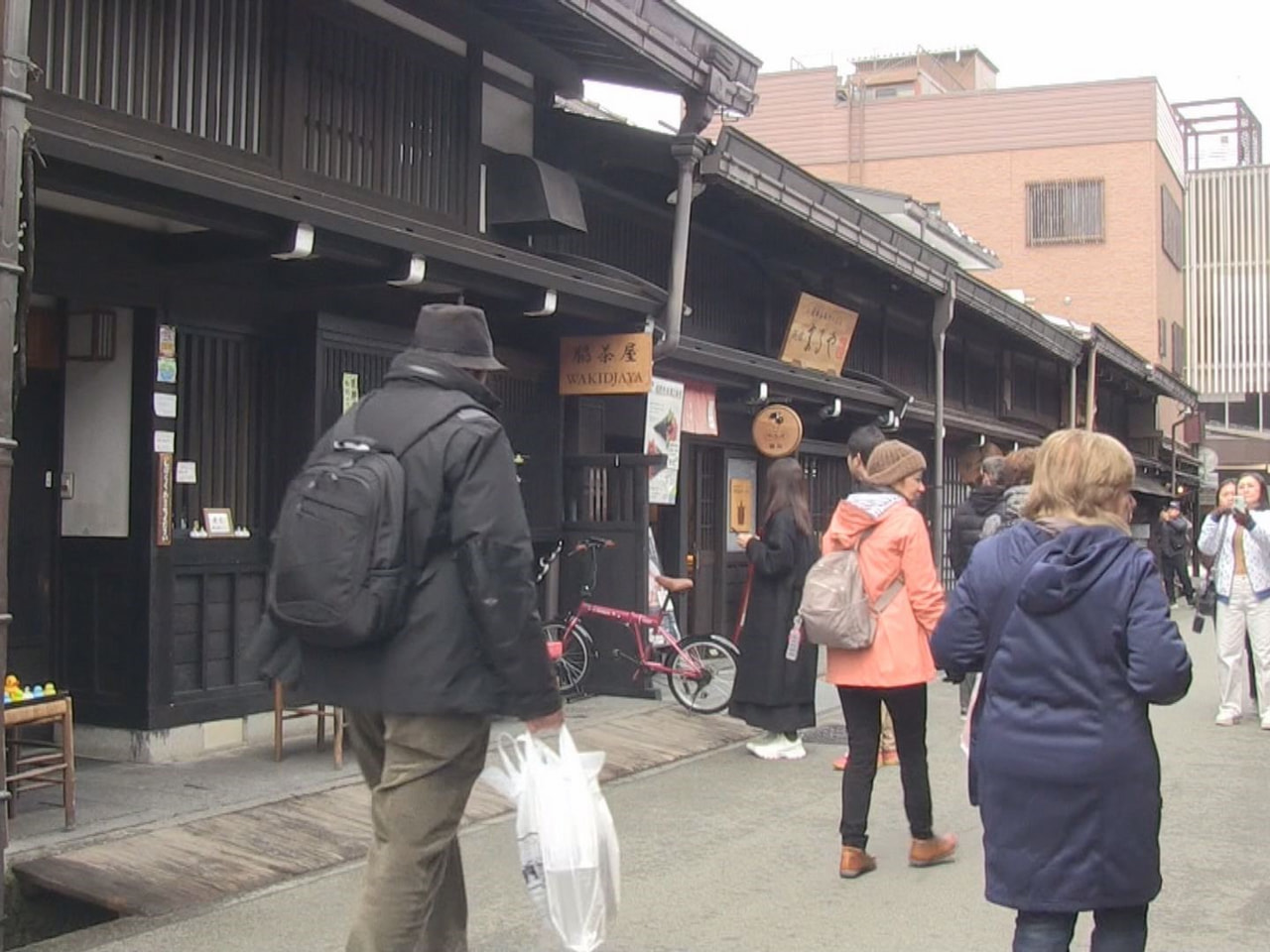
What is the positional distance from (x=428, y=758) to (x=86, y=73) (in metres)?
4.02

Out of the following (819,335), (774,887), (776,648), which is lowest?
(774,887)

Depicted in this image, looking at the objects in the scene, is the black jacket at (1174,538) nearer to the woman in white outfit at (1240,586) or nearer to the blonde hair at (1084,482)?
the woman in white outfit at (1240,586)

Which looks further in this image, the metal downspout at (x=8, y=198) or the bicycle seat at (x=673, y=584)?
the bicycle seat at (x=673, y=584)

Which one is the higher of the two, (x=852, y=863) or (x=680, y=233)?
(x=680, y=233)

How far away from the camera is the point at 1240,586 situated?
10266mm

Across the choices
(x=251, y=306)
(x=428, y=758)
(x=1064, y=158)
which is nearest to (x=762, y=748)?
(x=251, y=306)

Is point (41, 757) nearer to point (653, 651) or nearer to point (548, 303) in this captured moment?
point (548, 303)

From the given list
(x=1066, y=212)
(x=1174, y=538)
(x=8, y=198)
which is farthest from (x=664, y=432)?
(x=1066, y=212)

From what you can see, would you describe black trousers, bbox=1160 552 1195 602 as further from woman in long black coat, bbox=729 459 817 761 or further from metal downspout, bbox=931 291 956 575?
woman in long black coat, bbox=729 459 817 761

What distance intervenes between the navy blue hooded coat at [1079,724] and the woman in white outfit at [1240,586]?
7.15m

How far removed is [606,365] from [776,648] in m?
2.64

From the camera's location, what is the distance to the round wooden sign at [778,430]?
12.5 meters

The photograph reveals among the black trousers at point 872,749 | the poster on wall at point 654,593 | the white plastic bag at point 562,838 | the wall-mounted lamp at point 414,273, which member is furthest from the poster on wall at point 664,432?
the white plastic bag at point 562,838

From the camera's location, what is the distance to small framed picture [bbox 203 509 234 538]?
7938mm
